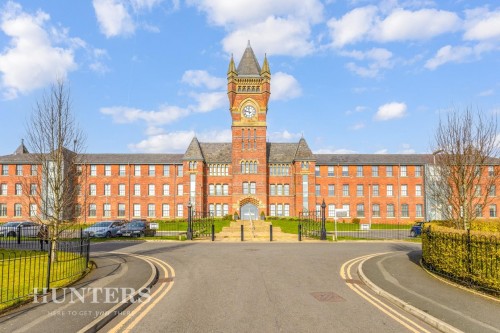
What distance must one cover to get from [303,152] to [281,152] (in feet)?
14.1

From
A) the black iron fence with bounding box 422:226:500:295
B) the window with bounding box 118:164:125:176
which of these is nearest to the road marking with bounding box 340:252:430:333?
the black iron fence with bounding box 422:226:500:295

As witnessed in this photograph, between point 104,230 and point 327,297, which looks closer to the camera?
point 327,297

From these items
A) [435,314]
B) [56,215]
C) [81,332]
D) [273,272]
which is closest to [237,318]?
[81,332]

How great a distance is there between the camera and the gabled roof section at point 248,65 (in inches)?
2265

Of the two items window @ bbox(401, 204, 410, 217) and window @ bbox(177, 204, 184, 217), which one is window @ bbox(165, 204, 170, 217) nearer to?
window @ bbox(177, 204, 184, 217)

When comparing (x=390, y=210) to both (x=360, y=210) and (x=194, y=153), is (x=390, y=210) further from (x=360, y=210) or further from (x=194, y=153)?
(x=194, y=153)

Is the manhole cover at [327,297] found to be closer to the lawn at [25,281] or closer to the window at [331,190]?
the lawn at [25,281]

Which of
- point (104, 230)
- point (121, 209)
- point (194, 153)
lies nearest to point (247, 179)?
point (194, 153)

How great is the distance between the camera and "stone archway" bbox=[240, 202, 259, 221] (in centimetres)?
5543

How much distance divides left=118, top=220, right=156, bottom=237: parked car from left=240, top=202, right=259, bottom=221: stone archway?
21.5 meters

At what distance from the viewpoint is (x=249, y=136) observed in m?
56.5

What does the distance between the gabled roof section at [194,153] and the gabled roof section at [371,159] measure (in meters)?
19.4

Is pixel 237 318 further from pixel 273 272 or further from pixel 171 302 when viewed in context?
pixel 273 272

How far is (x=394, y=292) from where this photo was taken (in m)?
11.2
